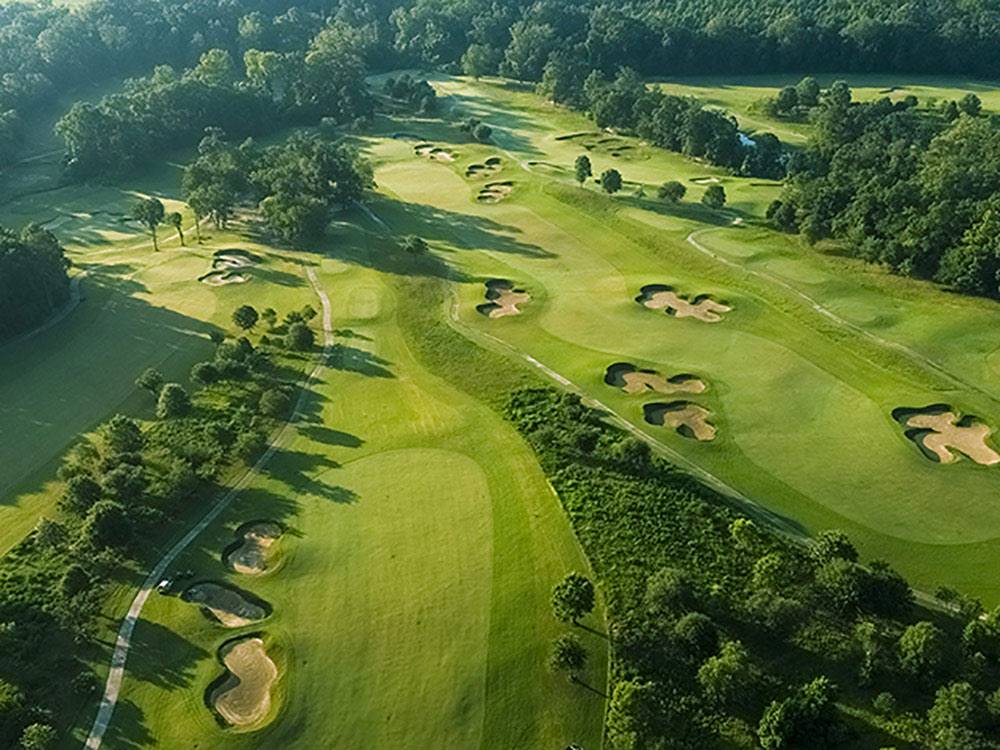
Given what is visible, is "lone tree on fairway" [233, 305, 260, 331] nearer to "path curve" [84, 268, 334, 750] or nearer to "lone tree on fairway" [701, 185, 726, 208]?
"path curve" [84, 268, 334, 750]

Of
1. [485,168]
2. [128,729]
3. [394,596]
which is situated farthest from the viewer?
[485,168]


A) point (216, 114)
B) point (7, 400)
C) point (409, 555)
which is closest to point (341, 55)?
point (216, 114)

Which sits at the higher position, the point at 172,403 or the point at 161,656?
the point at 172,403

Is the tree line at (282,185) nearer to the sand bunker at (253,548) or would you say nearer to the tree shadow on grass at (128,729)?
the sand bunker at (253,548)

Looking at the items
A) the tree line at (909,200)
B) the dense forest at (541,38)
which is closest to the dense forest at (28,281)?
the tree line at (909,200)

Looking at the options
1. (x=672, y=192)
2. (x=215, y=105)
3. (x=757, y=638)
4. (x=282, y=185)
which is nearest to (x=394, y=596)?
(x=757, y=638)

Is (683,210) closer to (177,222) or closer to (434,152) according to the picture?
(434,152)
